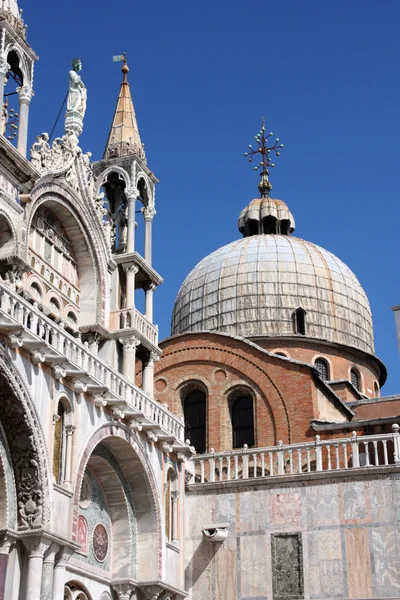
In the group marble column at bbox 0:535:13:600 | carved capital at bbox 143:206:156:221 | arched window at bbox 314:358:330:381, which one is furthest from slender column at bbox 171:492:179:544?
arched window at bbox 314:358:330:381

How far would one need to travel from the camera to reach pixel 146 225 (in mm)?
23641

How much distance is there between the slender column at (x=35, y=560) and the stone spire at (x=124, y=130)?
36.8ft

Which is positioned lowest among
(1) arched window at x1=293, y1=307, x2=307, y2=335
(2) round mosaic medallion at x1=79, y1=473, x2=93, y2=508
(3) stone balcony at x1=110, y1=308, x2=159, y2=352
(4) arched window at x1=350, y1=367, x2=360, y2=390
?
(2) round mosaic medallion at x1=79, y1=473, x2=93, y2=508

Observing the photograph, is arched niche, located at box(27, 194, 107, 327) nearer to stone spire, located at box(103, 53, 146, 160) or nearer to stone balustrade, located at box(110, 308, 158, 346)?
stone balustrade, located at box(110, 308, 158, 346)

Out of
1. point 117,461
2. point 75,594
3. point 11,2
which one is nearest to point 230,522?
point 117,461

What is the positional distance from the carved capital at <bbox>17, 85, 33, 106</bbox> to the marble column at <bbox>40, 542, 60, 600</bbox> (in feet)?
29.7

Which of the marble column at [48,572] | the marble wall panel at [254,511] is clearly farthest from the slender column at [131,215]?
the marble column at [48,572]

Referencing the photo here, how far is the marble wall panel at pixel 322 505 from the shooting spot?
20.0m

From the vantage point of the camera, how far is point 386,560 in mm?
19250

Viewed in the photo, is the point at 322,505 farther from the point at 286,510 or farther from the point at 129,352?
the point at 129,352

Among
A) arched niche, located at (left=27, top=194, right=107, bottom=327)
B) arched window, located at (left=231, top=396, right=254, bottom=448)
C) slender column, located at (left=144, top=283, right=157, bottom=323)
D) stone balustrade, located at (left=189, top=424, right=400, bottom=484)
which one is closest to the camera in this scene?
arched niche, located at (left=27, top=194, right=107, bottom=327)

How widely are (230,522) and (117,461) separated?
3.26 m

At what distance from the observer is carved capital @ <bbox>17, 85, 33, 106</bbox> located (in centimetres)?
1958

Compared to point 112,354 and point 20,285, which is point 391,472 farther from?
point 20,285
